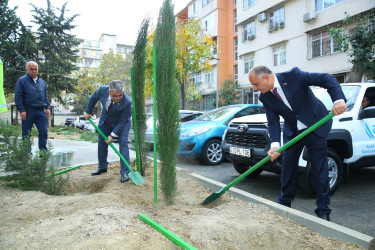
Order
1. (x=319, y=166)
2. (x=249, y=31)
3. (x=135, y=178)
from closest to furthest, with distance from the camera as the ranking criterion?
1. (x=319, y=166)
2. (x=135, y=178)
3. (x=249, y=31)

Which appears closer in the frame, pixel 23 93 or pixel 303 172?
pixel 303 172

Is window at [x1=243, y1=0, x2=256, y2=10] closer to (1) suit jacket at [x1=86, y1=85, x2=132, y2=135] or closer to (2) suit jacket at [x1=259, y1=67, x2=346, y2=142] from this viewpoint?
(1) suit jacket at [x1=86, y1=85, x2=132, y2=135]

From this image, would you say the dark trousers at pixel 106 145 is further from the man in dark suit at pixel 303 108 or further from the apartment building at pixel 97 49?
the apartment building at pixel 97 49

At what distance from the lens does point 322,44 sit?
17000mm

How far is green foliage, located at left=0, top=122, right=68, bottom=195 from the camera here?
364 cm

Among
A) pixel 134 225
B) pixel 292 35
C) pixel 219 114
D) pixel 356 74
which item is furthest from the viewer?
pixel 292 35

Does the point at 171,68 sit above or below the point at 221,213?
above

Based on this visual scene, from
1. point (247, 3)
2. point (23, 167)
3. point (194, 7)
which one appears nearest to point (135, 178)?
point (23, 167)

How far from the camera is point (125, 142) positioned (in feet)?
14.9

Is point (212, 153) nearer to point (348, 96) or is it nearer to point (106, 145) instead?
point (106, 145)

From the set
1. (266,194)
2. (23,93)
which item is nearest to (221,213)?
(266,194)

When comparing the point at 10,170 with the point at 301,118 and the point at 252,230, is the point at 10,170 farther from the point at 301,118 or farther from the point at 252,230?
the point at 301,118

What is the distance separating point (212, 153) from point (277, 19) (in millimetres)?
17257

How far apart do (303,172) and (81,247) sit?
3.14 meters
